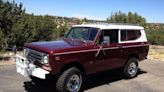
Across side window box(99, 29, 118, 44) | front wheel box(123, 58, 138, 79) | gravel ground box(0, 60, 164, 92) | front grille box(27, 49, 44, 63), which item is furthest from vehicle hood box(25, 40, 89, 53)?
front wheel box(123, 58, 138, 79)

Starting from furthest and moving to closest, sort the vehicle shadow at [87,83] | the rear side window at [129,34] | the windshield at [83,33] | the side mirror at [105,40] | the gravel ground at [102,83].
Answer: the rear side window at [129,34]
the windshield at [83,33]
the side mirror at [105,40]
the gravel ground at [102,83]
the vehicle shadow at [87,83]

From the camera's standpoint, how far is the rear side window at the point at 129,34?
34.5ft

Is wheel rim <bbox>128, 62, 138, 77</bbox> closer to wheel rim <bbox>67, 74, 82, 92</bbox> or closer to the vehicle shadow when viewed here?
the vehicle shadow

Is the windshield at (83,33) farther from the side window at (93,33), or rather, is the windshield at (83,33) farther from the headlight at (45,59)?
the headlight at (45,59)

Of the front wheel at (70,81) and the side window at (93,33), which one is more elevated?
the side window at (93,33)

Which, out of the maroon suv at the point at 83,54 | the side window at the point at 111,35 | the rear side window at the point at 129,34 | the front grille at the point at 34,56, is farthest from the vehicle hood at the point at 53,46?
the rear side window at the point at 129,34

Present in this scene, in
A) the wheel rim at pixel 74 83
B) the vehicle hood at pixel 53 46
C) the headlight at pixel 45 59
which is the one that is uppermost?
the vehicle hood at pixel 53 46

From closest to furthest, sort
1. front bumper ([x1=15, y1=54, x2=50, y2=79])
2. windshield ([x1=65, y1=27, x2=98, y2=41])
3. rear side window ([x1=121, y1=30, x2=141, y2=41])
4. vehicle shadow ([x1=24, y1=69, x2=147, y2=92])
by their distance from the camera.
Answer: front bumper ([x1=15, y1=54, x2=50, y2=79])
vehicle shadow ([x1=24, y1=69, x2=147, y2=92])
windshield ([x1=65, y1=27, x2=98, y2=41])
rear side window ([x1=121, y1=30, x2=141, y2=41])

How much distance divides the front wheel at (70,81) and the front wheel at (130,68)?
263 centimetres

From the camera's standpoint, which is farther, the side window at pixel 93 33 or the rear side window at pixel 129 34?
the rear side window at pixel 129 34

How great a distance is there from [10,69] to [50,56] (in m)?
4.40

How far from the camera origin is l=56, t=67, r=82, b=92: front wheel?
8.12 meters

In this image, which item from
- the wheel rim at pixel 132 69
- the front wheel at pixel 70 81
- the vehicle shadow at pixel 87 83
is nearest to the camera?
the front wheel at pixel 70 81

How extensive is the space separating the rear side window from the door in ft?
A: 1.43
